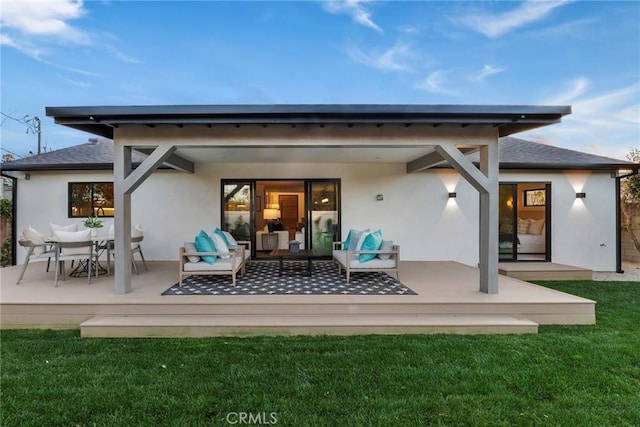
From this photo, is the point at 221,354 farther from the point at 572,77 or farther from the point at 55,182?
the point at 572,77

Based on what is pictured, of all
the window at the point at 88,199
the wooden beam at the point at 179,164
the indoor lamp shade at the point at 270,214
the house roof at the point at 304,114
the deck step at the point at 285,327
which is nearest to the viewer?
the deck step at the point at 285,327

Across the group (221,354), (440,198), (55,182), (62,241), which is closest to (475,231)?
(440,198)

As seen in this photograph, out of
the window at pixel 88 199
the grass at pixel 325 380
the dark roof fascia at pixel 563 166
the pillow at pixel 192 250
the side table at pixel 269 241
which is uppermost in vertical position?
the dark roof fascia at pixel 563 166

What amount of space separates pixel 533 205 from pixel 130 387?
469 inches

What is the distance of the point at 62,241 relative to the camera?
5.23 m

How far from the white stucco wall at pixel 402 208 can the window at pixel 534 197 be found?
2000 mm

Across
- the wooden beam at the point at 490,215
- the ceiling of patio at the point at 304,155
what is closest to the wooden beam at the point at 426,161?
the ceiling of patio at the point at 304,155

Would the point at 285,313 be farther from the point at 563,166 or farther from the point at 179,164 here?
the point at 563,166

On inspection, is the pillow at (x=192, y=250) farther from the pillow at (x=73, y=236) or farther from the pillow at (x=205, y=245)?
the pillow at (x=73, y=236)

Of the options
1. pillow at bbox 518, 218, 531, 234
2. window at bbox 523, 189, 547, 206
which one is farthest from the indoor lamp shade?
window at bbox 523, 189, 547, 206

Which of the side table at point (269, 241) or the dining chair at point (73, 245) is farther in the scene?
the side table at point (269, 241)

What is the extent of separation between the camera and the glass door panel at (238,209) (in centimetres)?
816

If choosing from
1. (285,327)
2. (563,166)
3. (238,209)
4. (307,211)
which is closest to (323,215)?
(307,211)

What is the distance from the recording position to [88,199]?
8062mm
